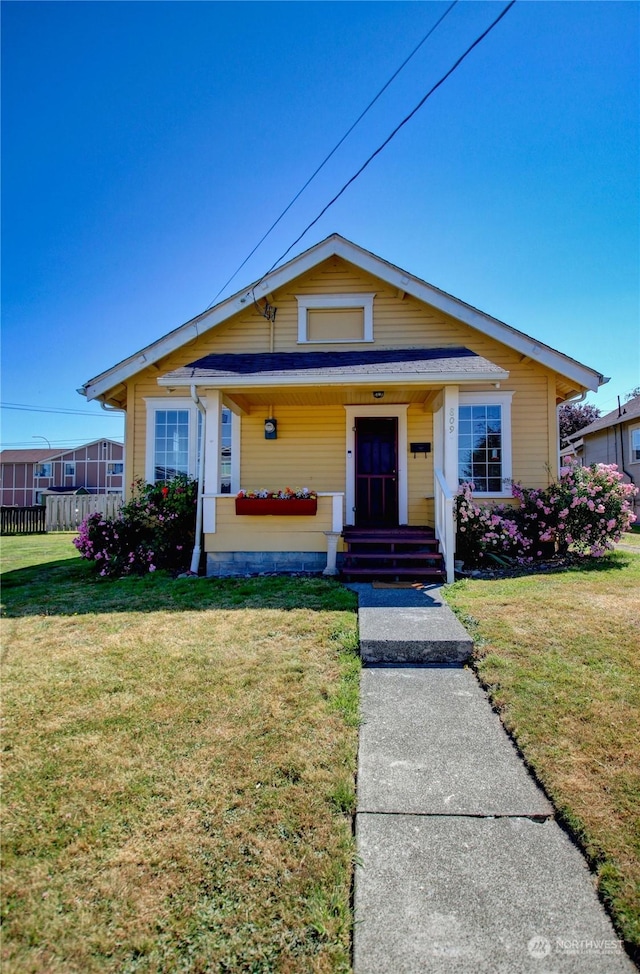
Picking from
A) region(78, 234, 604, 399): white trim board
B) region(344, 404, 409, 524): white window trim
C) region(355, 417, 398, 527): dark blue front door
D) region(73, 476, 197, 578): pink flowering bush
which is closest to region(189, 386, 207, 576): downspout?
region(73, 476, 197, 578): pink flowering bush

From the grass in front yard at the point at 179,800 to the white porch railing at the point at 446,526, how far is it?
111 inches

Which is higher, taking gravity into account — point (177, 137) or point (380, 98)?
point (177, 137)

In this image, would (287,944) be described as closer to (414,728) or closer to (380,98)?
(414,728)

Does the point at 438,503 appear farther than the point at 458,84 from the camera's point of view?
Yes

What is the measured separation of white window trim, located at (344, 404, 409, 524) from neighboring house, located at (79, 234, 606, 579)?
0.02 metres

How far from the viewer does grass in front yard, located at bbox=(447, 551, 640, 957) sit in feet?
5.78

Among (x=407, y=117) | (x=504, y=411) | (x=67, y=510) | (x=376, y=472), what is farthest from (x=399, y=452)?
(x=67, y=510)

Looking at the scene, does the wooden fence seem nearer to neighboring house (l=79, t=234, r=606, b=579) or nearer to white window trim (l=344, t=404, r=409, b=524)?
neighboring house (l=79, t=234, r=606, b=579)

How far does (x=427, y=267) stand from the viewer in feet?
31.1

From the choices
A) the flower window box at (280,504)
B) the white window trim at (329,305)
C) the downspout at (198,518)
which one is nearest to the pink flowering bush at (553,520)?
the flower window box at (280,504)

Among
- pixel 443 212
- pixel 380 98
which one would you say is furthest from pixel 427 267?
pixel 380 98

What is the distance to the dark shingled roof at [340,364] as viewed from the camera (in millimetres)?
6992

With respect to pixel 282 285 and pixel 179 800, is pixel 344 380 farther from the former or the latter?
pixel 179 800

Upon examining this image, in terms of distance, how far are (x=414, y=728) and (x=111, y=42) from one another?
8.69 metres
